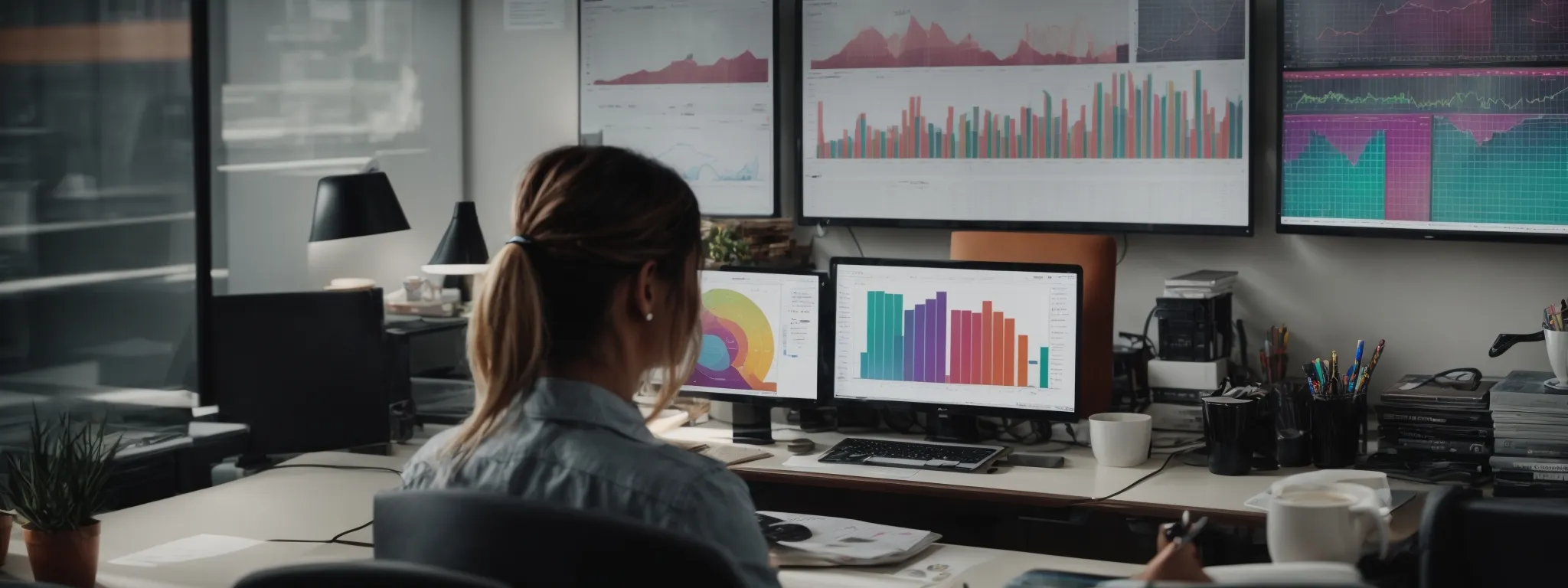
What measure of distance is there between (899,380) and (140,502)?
1.66 meters

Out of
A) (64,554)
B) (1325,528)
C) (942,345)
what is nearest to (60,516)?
(64,554)

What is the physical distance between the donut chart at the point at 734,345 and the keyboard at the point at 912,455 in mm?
240

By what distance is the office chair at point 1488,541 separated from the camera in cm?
158

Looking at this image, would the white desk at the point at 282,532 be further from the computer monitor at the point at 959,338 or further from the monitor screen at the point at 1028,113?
the monitor screen at the point at 1028,113

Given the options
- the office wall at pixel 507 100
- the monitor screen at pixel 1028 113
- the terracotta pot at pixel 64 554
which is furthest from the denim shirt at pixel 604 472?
the office wall at pixel 507 100

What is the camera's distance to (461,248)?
10.8 feet

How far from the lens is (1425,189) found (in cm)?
309

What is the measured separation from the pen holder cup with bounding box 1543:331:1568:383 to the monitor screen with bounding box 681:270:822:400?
4.69 ft

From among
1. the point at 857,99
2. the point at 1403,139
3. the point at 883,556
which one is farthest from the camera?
the point at 857,99

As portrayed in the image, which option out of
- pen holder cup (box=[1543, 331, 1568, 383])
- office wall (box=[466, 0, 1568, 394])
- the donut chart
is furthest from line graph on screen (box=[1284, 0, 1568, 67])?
the donut chart

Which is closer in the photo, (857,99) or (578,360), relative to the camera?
(578,360)

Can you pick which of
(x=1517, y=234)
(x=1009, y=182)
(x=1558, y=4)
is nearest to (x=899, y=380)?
(x=1009, y=182)

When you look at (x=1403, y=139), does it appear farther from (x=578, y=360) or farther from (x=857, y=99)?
(x=578, y=360)

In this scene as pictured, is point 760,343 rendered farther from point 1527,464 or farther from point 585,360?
point 585,360
